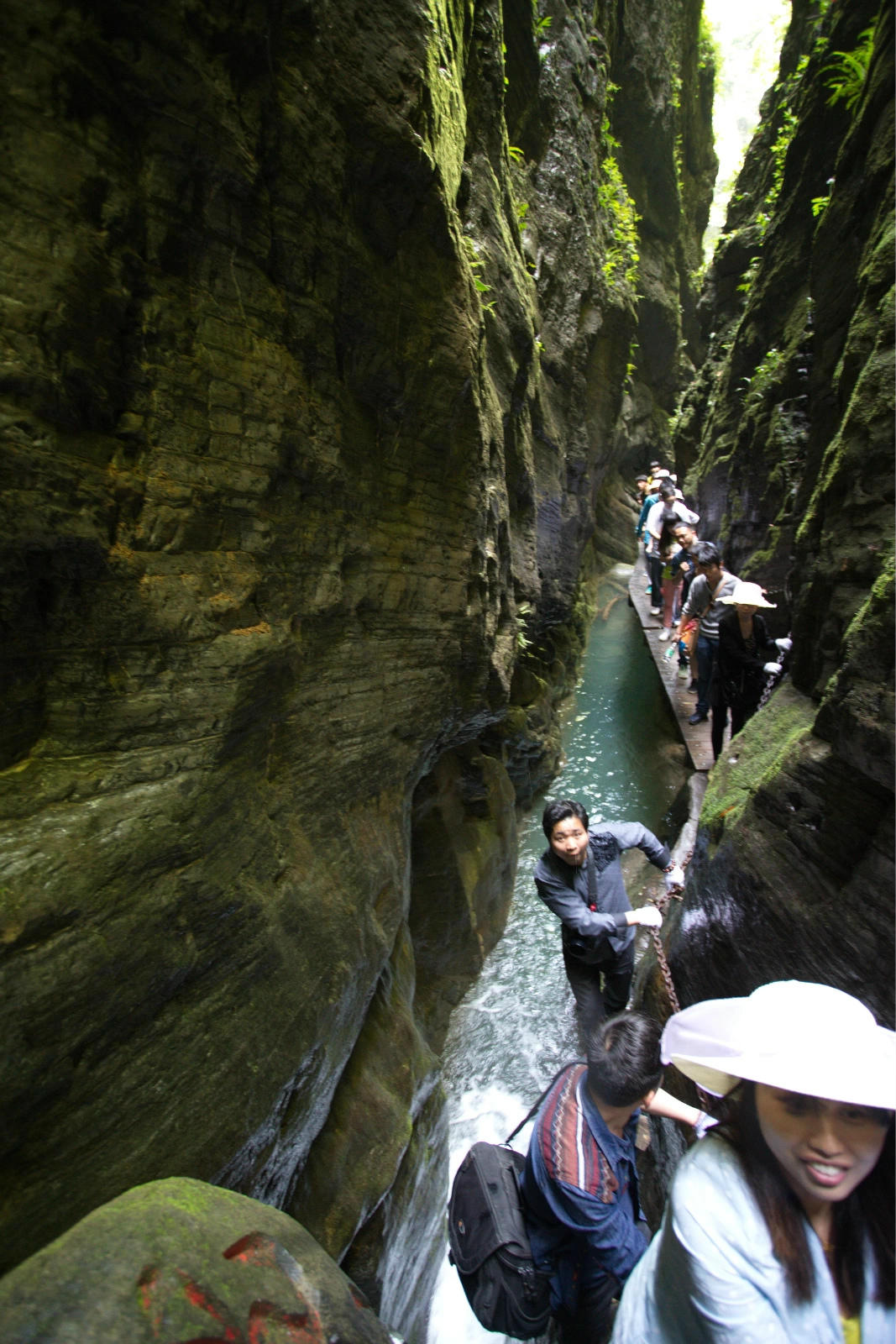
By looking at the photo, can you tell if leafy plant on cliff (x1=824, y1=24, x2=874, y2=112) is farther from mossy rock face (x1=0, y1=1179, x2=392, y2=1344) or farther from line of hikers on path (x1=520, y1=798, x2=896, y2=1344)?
mossy rock face (x1=0, y1=1179, x2=392, y2=1344)

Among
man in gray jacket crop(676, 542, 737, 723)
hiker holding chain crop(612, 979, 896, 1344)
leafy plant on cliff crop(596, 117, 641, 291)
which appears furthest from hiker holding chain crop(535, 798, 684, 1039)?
leafy plant on cliff crop(596, 117, 641, 291)

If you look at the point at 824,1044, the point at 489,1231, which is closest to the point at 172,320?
the point at 824,1044

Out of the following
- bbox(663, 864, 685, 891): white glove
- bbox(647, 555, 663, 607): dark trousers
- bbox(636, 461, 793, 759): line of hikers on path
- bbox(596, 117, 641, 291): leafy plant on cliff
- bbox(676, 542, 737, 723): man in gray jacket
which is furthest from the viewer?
bbox(647, 555, 663, 607): dark trousers

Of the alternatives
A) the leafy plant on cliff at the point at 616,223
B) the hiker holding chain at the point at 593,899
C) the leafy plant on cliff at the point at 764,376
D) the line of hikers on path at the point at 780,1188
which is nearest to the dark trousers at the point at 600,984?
the hiker holding chain at the point at 593,899

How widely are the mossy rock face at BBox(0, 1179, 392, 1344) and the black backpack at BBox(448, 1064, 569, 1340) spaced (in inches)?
25.0

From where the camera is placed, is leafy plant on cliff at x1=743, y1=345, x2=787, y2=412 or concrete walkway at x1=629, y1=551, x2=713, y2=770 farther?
leafy plant on cliff at x1=743, y1=345, x2=787, y2=412

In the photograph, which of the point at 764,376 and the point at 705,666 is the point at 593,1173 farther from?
the point at 764,376

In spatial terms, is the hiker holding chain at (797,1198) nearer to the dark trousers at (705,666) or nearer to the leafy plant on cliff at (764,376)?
the dark trousers at (705,666)

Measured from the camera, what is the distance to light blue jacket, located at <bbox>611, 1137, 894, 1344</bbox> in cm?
128

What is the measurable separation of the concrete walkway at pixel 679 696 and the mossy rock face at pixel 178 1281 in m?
7.18

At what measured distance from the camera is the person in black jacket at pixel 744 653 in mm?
5418

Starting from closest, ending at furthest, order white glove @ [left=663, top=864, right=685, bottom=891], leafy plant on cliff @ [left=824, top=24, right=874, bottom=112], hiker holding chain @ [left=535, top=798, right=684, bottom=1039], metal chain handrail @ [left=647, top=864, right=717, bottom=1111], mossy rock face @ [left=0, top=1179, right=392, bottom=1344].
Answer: mossy rock face @ [left=0, top=1179, right=392, bottom=1344] < hiker holding chain @ [left=535, top=798, right=684, bottom=1039] < metal chain handrail @ [left=647, top=864, right=717, bottom=1111] < white glove @ [left=663, top=864, right=685, bottom=891] < leafy plant on cliff @ [left=824, top=24, right=874, bottom=112]

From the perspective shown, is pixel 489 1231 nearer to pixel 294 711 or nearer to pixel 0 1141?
pixel 0 1141

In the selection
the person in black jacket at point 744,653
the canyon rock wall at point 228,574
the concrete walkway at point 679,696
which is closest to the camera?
the canyon rock wall at point 228,574
